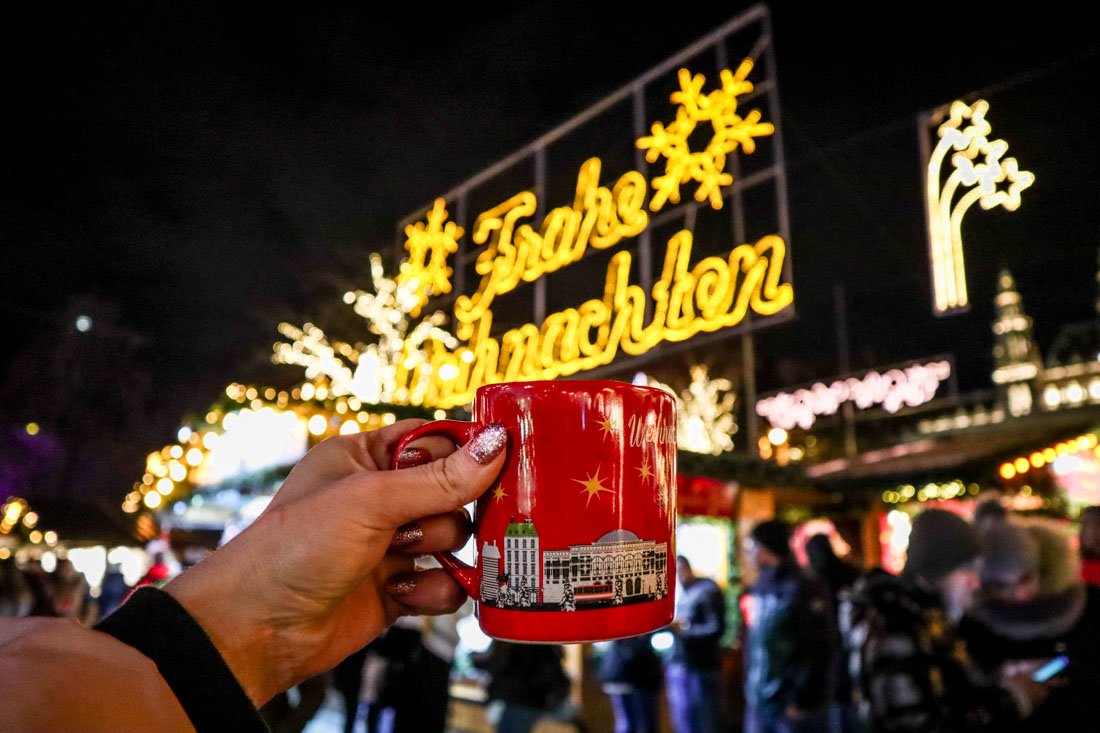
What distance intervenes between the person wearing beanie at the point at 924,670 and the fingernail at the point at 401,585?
1986mm

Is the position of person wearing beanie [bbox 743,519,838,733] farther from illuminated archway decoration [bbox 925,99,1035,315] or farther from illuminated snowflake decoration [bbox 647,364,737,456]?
illuminated snowflake decoration [bbox 647,364,737,456]

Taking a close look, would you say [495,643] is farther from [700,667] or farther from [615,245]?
[615,245]

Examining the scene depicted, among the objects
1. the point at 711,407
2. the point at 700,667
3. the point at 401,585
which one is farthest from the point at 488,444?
the point at 711,407

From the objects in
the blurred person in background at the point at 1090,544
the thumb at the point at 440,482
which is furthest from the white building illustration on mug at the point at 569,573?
the blurred person in background at the point at 1090,544

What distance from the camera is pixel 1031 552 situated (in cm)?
285

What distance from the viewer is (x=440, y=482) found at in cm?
123

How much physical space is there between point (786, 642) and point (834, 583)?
67cm

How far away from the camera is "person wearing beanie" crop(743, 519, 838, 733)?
4746mm

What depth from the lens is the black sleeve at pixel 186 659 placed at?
0.85m

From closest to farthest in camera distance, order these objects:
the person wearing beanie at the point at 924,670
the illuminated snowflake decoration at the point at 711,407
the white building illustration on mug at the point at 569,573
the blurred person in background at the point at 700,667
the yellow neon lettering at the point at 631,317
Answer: the white building illustration on mug at the point at 569,573
the person wearing beanie at the point at 924,670
the blurred person in background at the point at 700,667
the yellow neon lettering at the point at 631,317
the illuminated snowflake decoration at the point at 711,407

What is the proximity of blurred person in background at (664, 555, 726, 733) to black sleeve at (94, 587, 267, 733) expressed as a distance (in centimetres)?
549

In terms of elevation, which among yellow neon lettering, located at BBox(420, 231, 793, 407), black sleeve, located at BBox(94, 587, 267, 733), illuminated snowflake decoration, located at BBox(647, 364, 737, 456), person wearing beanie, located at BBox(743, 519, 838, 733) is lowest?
person wearing beanie, located at BBox(743, 519, 838, 733)

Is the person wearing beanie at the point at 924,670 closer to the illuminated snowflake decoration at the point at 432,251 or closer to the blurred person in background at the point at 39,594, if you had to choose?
the blurred person in background at the point at 39,594

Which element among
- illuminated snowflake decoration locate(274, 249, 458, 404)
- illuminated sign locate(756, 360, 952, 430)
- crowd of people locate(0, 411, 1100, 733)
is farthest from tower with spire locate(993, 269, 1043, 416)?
crowd of people locate(0, 411, 1100, 733)
